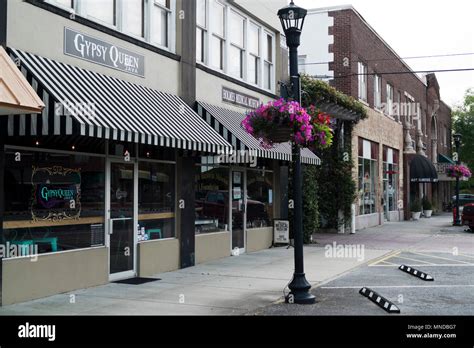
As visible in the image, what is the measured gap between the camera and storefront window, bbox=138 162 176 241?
11.1 metres

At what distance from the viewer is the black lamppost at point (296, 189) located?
855 cm

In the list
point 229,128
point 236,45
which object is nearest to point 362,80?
point 236,45

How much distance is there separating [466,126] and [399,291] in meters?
49.4

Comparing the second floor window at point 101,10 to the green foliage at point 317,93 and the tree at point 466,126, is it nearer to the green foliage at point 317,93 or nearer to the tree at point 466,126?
the green foliage at point 317,93

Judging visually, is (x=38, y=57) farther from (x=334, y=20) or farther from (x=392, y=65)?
(x=392, y=65)

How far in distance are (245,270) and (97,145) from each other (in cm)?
429

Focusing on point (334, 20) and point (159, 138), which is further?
point (334, 20)

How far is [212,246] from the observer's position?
13.4 metres

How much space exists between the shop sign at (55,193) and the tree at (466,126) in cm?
4994

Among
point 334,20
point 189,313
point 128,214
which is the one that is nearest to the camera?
point 189,313

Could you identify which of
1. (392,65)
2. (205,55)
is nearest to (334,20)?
(392,65)

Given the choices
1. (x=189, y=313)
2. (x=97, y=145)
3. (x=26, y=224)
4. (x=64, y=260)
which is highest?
(x=97, y=145)

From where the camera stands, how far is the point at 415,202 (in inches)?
1313

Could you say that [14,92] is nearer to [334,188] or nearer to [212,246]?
[212,246]
